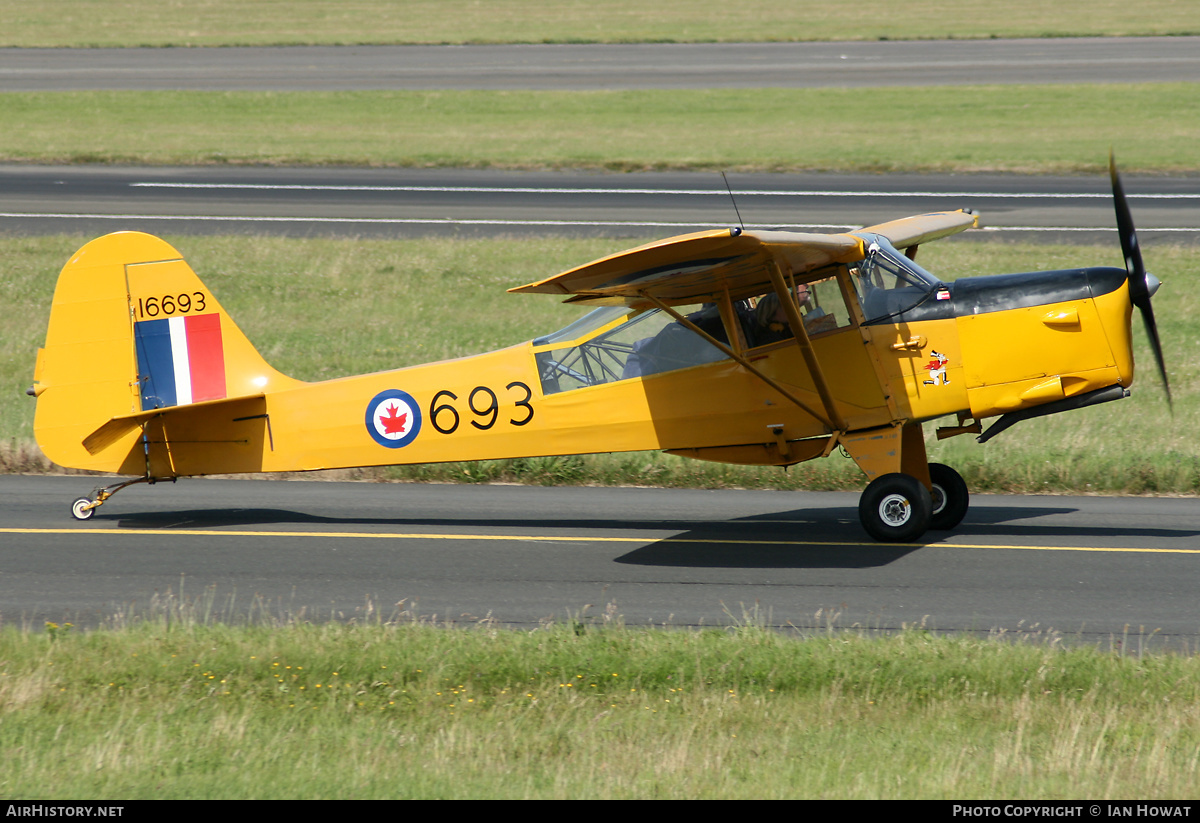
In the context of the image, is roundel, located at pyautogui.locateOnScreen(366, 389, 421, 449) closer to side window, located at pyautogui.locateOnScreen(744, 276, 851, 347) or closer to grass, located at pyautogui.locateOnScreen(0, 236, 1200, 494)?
grass, located at pyautogui.locateOnScreen(0, 236, 1200, 494)

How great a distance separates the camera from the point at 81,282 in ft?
33.5

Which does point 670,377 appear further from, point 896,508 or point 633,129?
point 633,129

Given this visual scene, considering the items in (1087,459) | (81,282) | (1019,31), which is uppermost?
(1019,31)

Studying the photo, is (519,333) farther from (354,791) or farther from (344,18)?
(344,18)

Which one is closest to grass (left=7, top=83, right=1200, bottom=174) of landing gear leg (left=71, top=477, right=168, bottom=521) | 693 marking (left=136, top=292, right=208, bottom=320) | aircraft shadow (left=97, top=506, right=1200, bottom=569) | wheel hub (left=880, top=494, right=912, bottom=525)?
aircraft shadow (left=97, top=506, right=1200, bottom=569)

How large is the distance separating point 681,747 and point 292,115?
36161 millimetres

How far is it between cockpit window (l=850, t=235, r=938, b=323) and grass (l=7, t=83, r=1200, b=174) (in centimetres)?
2131

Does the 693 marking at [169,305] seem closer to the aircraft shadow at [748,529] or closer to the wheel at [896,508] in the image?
the aircraft shadow at [748,529]

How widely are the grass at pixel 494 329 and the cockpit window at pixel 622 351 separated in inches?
103

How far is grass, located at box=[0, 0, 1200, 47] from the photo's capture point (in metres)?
53.1

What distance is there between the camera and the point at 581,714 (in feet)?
20.2

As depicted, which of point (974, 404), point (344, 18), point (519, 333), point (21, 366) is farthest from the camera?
point (344, 18)

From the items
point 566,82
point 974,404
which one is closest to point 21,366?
point 974,404

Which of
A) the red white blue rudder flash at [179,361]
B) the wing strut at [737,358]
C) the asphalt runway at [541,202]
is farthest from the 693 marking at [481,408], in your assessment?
the asphalt runway at [541,202]
